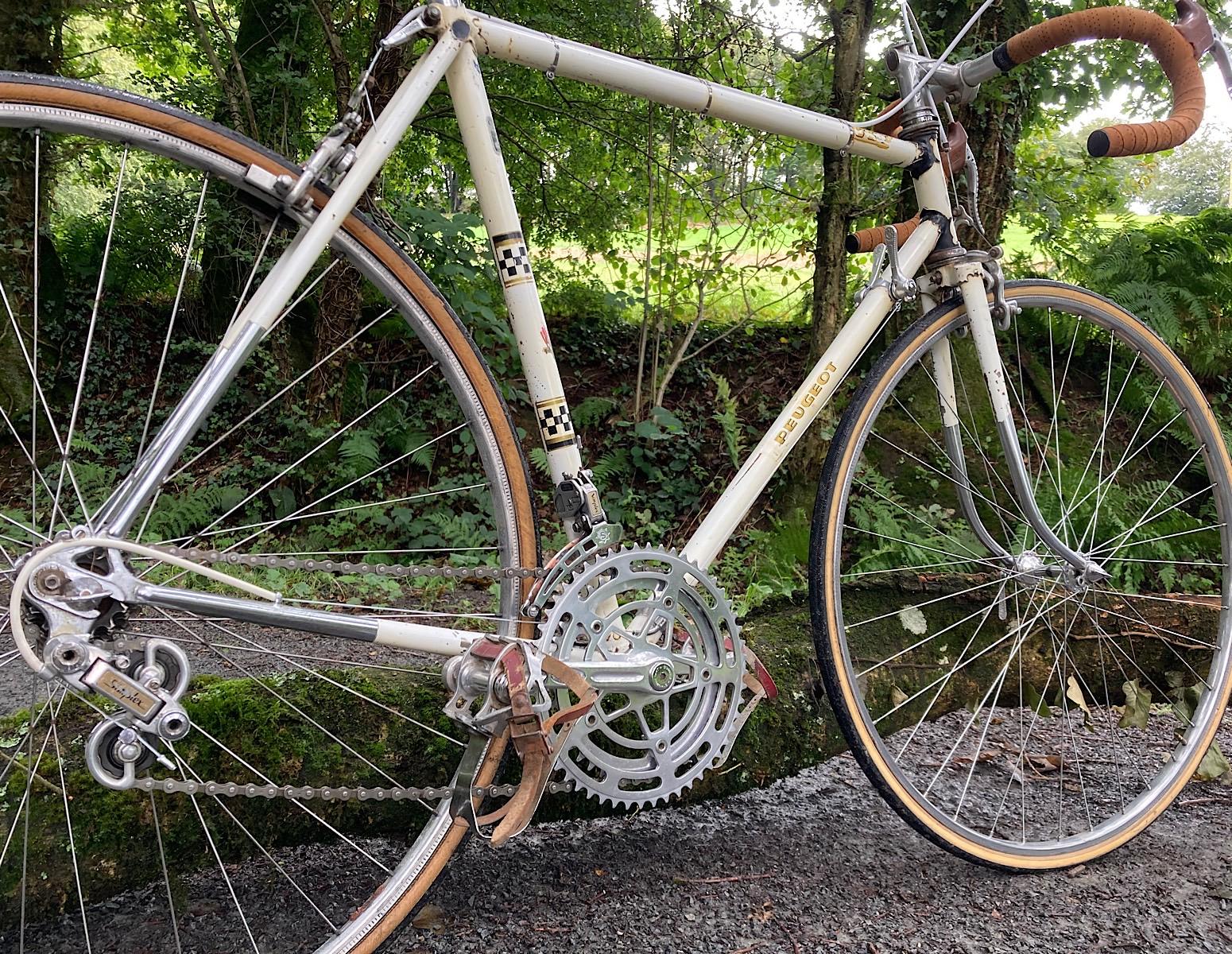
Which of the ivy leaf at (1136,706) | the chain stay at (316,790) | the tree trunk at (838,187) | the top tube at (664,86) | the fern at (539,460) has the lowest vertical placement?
the ivy leaf at (1136,706)

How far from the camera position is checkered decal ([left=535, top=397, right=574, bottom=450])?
1.85 m

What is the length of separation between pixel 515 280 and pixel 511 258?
47 millimetres

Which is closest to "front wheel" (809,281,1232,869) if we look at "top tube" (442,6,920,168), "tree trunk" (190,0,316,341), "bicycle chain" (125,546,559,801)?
"top tube" (442,6,920,168)

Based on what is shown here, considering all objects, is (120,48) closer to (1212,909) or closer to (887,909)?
(887,909)

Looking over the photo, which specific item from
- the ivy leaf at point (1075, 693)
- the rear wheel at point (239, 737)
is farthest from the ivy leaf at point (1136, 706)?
the rear wheel at point (239, 737)

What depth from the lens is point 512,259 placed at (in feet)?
5.92

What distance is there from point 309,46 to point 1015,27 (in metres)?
3.60

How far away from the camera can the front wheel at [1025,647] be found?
2.02m

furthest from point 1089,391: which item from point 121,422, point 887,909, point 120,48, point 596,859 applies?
point 120,48

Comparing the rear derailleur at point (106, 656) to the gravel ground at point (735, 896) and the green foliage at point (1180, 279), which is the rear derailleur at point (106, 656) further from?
the green foliage at point (1180, 279)

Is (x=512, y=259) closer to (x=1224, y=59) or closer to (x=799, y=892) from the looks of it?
(x=799, y=892)

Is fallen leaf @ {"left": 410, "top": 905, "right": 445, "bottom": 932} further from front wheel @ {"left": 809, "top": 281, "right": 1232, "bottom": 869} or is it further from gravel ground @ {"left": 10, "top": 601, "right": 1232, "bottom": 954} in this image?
front wheel @ {"left": 809, "top": 281, "right": 1232, "bottom": 869}

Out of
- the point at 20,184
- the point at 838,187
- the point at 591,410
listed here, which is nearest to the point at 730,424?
the point at 591,410

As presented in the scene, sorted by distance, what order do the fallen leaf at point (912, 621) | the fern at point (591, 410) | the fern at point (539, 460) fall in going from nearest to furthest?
the fallen leaf at point (912, 621) < the fern at point (539, 460) < the fern at point (591, 410)
